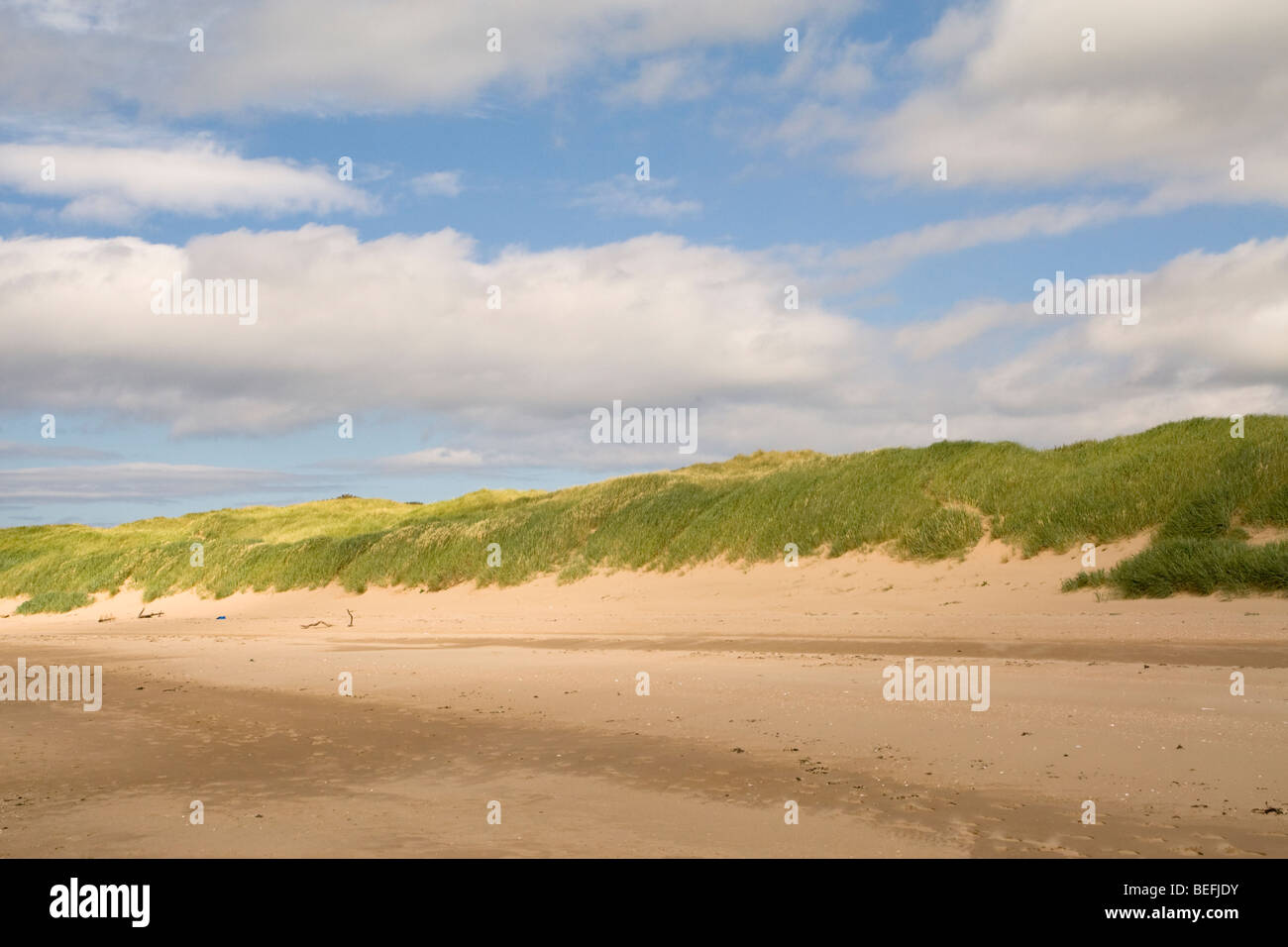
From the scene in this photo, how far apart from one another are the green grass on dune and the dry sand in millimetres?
2293

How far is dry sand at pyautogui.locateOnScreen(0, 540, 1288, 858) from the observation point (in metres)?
6.18

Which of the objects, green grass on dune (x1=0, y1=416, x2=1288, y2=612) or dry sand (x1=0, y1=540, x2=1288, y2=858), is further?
green grass on dune (x1=0, y1=416, x2=1288, y2=612)

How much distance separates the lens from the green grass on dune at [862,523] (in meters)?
19.3

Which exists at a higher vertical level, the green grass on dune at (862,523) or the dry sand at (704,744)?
the green grass on dune at (862,523)

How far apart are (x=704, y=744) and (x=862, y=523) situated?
16968 mm

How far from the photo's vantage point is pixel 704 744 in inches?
358

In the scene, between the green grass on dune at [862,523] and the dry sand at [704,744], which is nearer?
the dry sand at [704,744]

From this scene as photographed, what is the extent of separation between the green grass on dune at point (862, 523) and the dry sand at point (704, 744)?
7.52 ft

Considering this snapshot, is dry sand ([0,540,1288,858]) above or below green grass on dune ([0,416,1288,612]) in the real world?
below

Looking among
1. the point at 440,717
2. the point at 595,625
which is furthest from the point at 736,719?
the point at 595,625

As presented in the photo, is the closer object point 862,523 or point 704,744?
point 704,744

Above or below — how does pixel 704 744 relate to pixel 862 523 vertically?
below

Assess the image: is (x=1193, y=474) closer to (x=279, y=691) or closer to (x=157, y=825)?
(x=279, y=691)

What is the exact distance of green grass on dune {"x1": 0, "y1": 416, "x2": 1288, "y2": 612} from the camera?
19.3 m
